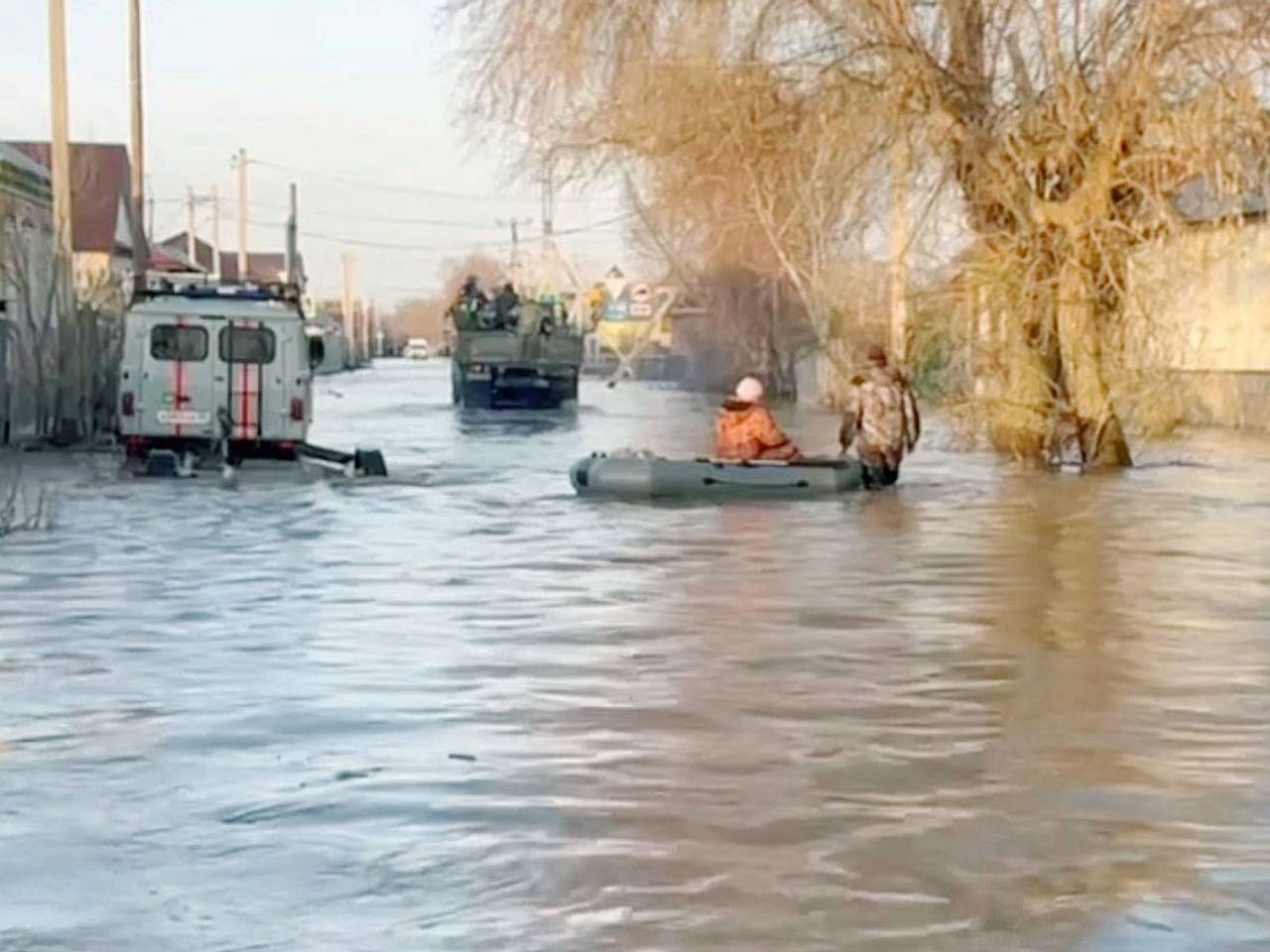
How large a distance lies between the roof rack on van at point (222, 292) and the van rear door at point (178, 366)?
0.49 metres

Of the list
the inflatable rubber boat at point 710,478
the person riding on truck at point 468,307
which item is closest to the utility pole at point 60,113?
the inflatable rubber boat at point 710,478

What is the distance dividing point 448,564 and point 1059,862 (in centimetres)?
1143

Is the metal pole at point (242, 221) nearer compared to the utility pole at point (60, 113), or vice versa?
the utility pole at point (60, 113)

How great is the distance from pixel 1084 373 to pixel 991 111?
3628 mm

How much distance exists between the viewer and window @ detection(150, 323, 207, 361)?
2947 cm

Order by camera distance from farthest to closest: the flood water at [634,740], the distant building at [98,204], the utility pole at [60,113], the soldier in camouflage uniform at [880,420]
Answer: the distant building at [98,204], the utility pole at [60,113], the soldier in camouflage uniform at [880,420], the flood water at [634,740]

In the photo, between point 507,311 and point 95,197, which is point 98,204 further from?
point 507,311

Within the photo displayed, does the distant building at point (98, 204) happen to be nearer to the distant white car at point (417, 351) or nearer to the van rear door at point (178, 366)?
the van rear door at point (178, 366)

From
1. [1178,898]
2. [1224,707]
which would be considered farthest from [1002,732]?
[1178,898]

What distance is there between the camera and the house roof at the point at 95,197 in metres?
76.2

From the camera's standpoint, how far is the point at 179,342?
96.8 feet

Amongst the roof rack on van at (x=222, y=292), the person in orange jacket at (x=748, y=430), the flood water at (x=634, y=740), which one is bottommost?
the flood water at (x=634, y=740)

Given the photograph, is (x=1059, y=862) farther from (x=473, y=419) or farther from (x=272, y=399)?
(x=473, y=419)

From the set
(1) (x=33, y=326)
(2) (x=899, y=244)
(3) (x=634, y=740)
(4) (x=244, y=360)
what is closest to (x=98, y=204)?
(1) (x=33, y=326)
